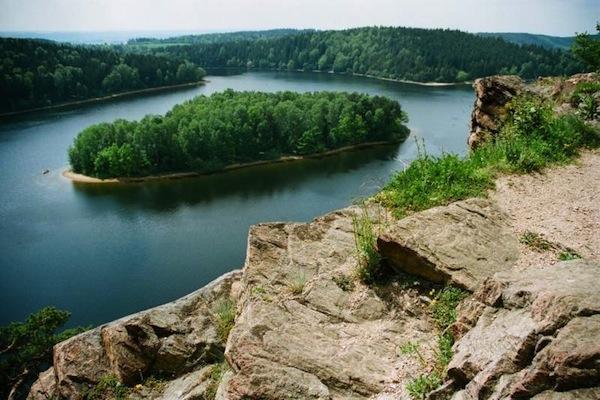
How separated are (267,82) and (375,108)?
84.0 m

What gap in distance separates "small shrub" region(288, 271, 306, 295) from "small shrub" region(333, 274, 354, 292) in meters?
0.53

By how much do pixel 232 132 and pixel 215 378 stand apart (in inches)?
2618

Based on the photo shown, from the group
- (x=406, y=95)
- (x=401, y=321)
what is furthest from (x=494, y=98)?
(x=406, y=95)

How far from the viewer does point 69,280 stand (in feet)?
Result: 119

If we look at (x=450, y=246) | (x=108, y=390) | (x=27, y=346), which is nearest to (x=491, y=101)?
(x=450, y=246)

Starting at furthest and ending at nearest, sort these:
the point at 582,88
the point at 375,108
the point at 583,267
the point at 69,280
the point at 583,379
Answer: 1. the point at 375,108
2. the point at 69,280
3. the point at 582,88
4. the point at 583,267
5. the point at 583,379

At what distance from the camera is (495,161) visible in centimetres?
1024

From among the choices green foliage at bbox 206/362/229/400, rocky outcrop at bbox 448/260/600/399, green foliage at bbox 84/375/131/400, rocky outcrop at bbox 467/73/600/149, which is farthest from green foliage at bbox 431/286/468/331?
rocky outcrop at bbox 467/73/600/149

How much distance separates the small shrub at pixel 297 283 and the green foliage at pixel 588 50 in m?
13.4

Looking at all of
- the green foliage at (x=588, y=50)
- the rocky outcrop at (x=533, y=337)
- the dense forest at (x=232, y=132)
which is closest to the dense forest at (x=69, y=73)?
the dense forest at (x=232, y=132)

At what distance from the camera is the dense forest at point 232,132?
65625 mm

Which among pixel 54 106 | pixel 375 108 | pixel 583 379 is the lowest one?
pixel 54 106

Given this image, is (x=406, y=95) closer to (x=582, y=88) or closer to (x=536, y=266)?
(x=582, y=88)

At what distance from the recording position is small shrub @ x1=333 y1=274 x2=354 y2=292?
749cm
